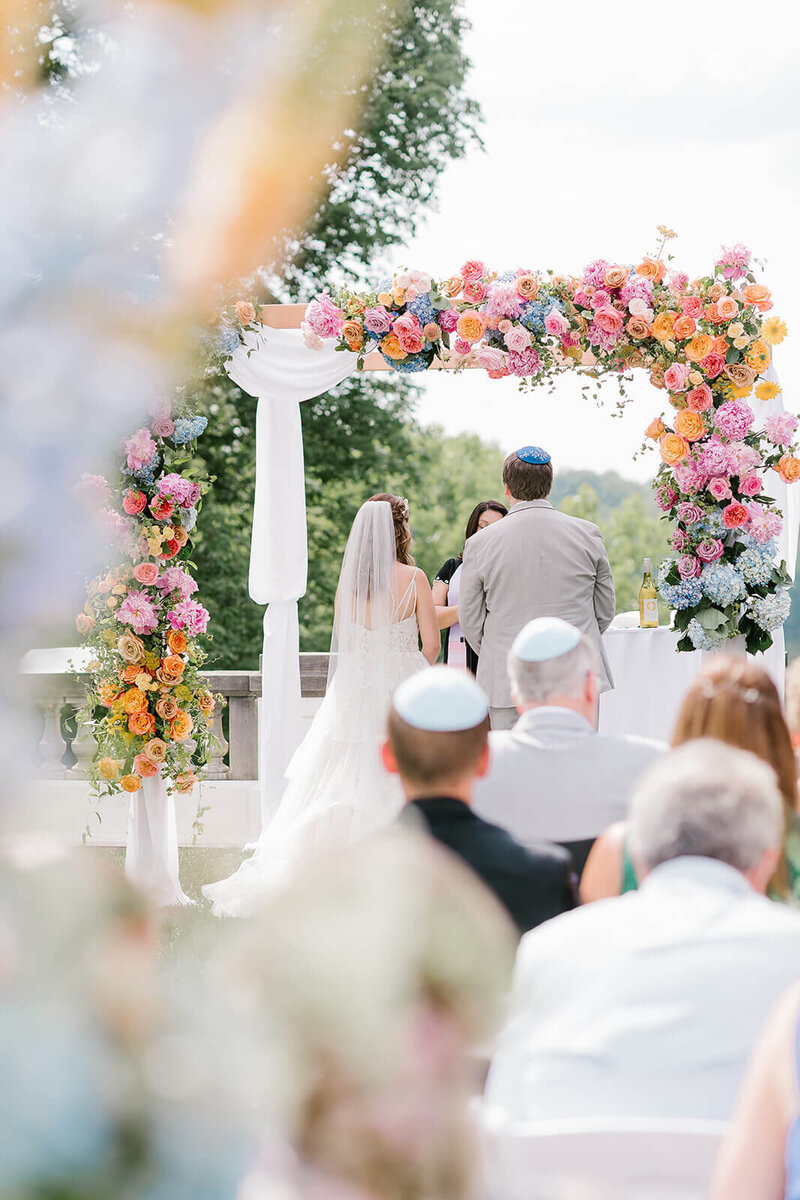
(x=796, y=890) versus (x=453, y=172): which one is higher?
(x=453, y=172)

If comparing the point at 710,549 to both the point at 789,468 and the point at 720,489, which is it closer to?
the point at 720,489

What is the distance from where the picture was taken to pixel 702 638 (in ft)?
21.2

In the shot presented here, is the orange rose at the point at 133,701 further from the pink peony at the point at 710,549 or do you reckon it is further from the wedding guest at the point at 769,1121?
the wedding guest at the point at 769,1121

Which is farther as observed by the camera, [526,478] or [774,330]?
[774,330]

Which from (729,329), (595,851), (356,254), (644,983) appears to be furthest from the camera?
(356,254)

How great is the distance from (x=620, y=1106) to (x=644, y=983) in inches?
6.9

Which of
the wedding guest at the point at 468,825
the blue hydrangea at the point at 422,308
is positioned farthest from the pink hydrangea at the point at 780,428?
the wedding guest at the point at 468,825

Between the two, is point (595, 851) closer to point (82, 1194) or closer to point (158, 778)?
point (82, 1194)

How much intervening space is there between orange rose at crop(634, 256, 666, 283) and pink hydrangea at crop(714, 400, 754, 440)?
0.78m

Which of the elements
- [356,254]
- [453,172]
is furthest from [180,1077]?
[453,172]

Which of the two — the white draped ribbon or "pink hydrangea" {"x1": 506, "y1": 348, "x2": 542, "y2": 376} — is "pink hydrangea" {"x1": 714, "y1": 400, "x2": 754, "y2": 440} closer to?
"pink hydrangea" {"x1": 506, "y1": 348, "x2": 542, "y2": 376}

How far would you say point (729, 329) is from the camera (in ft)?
21.0

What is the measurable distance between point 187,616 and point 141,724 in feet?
2.05

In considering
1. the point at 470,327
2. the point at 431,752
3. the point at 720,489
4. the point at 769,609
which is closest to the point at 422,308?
the point at 470,327
